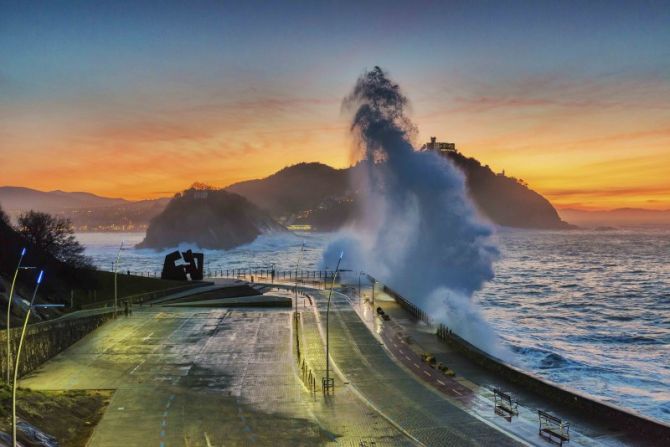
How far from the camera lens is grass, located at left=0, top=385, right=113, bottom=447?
22.6m

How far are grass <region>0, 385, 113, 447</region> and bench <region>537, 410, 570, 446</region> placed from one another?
18.9 meters

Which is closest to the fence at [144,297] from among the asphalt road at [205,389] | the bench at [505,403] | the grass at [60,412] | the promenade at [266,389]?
the promenade at [266,389]

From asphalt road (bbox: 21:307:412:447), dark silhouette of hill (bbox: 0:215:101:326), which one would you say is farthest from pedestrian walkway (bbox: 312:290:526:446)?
dark silhouette of hill (bbox: 0:215:101:326)

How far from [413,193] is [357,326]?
41626mm

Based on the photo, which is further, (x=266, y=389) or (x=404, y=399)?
(x=266, y=389)

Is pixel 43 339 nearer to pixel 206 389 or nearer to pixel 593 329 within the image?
pixel 206 389

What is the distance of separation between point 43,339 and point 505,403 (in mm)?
28991

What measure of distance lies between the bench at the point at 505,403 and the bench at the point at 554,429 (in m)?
1.27

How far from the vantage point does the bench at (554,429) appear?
72.5 feet

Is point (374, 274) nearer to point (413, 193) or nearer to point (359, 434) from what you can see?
point (413, 193)

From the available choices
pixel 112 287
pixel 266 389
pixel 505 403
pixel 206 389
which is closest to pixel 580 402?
pixel 505 403

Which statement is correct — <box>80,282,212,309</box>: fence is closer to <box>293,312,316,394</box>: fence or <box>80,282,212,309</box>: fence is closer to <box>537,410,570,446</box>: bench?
<box>293,312,316,394</box>: fence

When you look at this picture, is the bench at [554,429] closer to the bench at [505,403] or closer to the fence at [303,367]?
the bench at [505,403]

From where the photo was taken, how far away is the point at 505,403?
1065 inches
